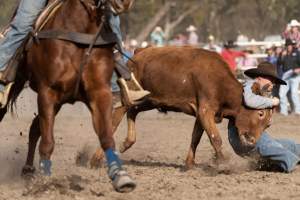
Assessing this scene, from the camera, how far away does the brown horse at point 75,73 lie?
7.45 m

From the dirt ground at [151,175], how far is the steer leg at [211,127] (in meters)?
0.22

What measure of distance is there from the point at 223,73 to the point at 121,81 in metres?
2.31

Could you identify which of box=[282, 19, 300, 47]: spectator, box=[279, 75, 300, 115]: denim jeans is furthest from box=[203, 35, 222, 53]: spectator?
box=[279, 75, 300, 115]: denim jeans

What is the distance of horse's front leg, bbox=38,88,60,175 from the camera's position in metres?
7.54

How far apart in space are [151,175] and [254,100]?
1451mm

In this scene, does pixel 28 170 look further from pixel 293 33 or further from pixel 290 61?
pixel 293 33

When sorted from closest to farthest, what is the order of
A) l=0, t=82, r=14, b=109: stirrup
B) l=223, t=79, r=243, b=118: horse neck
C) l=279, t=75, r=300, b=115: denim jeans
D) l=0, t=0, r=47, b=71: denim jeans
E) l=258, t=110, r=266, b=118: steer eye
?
l=0, t=0, r=47, b=71: denim jeans → l=0, t=82, r=14, b=109: stirrup → l=258, t=110, r=266, b=118: steer eye → l=223, t=79, r=243, b=118: horse neck → l=279, t=75, r=300, b=115: denim jeans

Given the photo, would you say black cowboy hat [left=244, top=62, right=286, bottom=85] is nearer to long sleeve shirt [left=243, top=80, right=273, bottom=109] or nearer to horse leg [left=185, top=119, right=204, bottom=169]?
long sleeve shirt [left=243, top=80, right=273, bottom=109]

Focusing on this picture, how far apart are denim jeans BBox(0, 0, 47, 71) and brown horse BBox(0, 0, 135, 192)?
25 cm

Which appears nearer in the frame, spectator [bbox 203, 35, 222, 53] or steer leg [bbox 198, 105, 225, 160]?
steer leg [bbox 198, 105, 225, 160]

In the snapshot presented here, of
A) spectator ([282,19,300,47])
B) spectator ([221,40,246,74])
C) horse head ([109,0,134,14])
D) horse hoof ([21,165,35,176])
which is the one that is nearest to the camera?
horse head ([109,0,134,14])

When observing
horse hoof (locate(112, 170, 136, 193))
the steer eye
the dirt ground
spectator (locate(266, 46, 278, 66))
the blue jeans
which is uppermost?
spectator (locate(266, 46, 278, 66))

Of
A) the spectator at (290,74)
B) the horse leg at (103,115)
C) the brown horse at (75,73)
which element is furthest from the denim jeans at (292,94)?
the horse leg at (103,115)

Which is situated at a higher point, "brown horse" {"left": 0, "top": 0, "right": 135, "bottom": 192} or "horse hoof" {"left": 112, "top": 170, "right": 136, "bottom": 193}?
"brown horse" {"left": 0, "top": 0, "right": 135, "bottom": 192}
